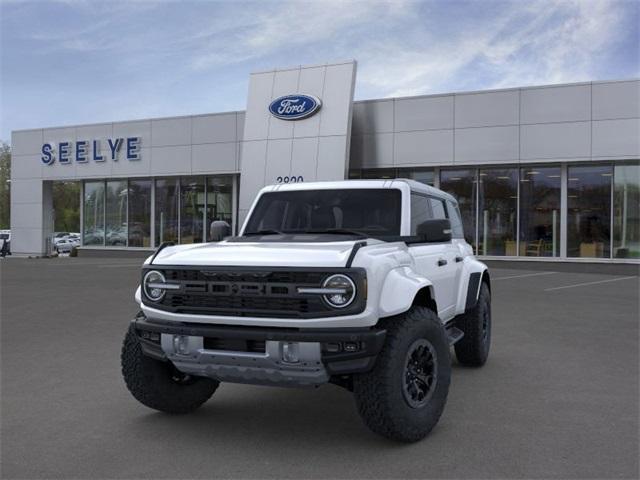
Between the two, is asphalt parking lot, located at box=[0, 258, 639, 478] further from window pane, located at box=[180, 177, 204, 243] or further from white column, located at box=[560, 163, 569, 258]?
window pane, located at box=[180, 177, 204, 243]

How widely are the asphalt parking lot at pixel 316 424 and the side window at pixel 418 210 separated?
1.55 meters

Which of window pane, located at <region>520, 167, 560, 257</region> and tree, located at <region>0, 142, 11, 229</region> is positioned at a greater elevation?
tree, located at <region>0, 142, 11, 229</region>

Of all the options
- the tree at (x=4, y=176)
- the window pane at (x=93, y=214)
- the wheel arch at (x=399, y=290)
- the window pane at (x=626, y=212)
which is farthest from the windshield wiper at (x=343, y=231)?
the tree at (x=4, y=176)

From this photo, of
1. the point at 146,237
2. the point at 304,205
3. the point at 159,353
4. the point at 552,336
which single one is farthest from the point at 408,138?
the point at 159,353

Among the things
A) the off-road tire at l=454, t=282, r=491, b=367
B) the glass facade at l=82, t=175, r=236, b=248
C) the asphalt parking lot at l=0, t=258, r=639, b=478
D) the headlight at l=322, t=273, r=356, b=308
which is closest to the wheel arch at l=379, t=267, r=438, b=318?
the headlight at l=322, t=273, r=356, b=308

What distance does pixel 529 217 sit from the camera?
76.8 ft

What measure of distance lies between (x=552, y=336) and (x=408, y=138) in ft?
51.5

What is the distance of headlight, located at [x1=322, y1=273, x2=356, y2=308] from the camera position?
398 cm

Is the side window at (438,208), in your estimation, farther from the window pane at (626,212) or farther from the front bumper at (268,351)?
the window pane at (626,212)

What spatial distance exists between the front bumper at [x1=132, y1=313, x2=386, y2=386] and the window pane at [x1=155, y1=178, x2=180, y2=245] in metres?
25.6

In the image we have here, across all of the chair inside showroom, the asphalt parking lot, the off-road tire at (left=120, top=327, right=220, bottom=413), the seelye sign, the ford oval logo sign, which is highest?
the ford oval logo sign

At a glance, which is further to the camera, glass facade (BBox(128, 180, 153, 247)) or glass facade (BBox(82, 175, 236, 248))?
glass facade (BBox(128, 180, 153, 247))

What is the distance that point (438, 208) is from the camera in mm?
6520

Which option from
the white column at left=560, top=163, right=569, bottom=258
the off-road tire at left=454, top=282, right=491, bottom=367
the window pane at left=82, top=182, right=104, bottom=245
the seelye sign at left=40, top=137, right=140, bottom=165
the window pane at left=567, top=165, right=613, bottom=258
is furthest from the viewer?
the window pane at left=82, top=182, right=104, bottom=245
